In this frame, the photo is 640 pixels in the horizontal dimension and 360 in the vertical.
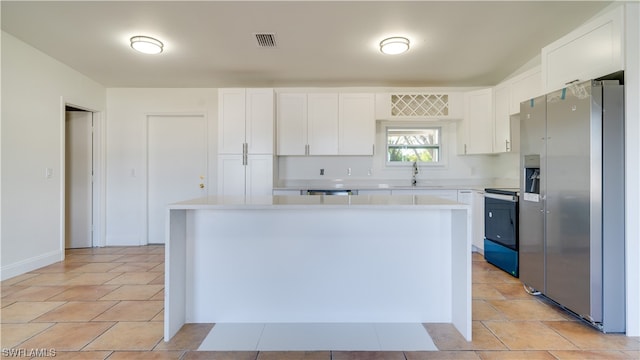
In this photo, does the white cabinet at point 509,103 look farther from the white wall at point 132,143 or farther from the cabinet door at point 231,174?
the white wall at point 132,143

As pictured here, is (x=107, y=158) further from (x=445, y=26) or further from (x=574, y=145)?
(x=574, y=145)

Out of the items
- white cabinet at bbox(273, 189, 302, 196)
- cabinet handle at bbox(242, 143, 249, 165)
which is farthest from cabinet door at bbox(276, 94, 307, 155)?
white cabinet at bbox(273, 189, 302, 196)

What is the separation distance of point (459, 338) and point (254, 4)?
292 centimetres

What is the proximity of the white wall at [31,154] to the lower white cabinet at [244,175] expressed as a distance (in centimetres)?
191

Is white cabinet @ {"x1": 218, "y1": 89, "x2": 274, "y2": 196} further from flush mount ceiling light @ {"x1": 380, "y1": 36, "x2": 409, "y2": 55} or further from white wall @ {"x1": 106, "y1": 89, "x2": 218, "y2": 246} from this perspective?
flush mount ceiling light @ {"x1": 380, "y1": 36, "x2": 409, "y2": 55}

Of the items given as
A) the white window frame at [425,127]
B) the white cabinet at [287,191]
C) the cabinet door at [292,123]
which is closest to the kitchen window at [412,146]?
the white window frame at [425,127]

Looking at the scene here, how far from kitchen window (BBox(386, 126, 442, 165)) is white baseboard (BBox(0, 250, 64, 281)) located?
15.1 feet

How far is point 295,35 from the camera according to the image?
3.05 metres

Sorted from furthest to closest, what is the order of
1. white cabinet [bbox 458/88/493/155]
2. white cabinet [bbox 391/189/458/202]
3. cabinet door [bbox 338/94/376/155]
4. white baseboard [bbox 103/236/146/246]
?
1. white baseboard [bbox 103/236/146/246]
2. cabinet door [bbox 338/94/376/155]
3. white cabinet [bbox 458/88/493/155]
4. white cabinet [bbox 391/189/458/202]

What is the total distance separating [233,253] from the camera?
2.21m

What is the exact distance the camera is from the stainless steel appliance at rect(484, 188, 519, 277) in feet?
10.2

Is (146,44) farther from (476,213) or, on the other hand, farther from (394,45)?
(476,213)

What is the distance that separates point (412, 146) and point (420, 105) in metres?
0.65

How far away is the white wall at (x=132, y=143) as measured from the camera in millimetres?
4688
